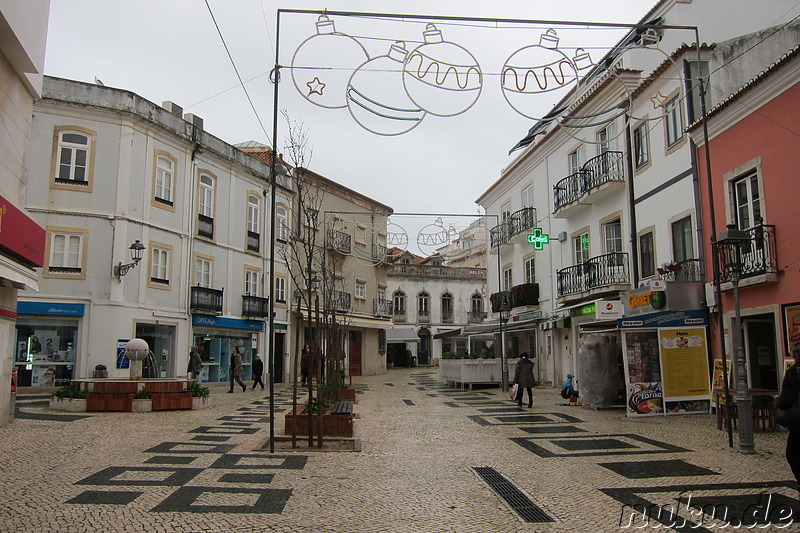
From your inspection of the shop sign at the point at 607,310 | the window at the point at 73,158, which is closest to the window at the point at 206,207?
the window at the point at 73,158

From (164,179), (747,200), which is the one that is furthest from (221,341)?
(747,200)

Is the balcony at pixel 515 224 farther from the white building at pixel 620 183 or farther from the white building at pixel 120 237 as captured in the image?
the white building at pixel 120 237

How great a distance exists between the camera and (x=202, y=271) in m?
24.3

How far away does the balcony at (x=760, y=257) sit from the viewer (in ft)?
37.8

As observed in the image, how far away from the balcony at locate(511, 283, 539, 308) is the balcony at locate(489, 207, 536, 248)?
224 centimetres

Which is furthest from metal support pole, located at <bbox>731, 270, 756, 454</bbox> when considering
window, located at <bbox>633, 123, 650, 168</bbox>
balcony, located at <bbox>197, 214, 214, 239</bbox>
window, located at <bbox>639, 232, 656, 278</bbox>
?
balcony, located at <bbox>197, 214, 214, 239</bbox>

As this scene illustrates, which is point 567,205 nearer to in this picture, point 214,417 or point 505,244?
point 505,244

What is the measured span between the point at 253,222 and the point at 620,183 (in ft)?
53.7

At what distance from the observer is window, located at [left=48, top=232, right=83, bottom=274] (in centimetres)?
1931

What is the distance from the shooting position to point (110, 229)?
20.1 metres

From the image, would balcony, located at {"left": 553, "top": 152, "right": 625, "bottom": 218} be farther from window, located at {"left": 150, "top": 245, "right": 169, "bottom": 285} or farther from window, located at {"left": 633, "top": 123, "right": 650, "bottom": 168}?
window, located at {"left": 150, "top": 245, "right": 169, "bottom": 285}

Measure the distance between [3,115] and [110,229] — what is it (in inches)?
374

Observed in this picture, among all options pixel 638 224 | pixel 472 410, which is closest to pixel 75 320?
pixel 472 410

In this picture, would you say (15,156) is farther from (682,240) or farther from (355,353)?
(355,353)
